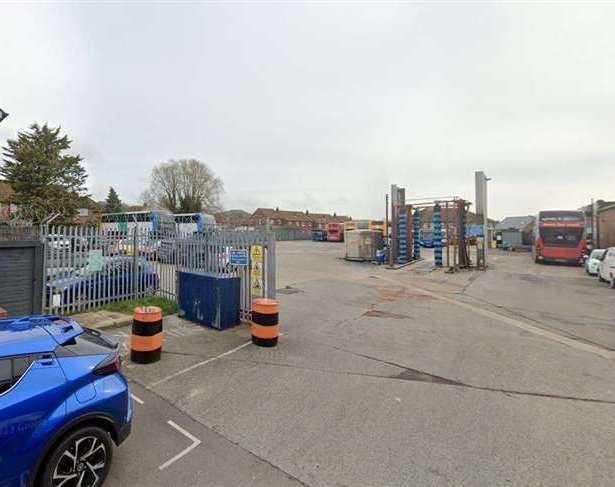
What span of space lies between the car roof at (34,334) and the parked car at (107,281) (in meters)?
5.27

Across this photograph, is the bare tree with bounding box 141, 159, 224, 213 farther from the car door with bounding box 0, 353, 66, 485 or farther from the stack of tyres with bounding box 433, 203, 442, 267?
the car door with bounding box 0, 353, 66, 485

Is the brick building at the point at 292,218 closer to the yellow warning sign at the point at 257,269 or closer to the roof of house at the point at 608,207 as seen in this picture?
the roof of house at the point at 608,207

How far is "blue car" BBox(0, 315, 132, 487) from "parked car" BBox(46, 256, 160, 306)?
555 centimetres

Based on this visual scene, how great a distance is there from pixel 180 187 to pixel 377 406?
58822 millimetres

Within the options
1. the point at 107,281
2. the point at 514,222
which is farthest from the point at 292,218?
the point at 107,281

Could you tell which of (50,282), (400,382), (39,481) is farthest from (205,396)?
(50,282)

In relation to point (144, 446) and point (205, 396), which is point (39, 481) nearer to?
point (144, 446)

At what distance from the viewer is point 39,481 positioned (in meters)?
2.30

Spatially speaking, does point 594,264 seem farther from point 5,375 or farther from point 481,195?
point 5,375

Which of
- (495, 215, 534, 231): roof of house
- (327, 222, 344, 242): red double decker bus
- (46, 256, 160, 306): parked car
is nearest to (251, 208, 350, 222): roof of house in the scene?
(327, 222, 344, 242): red double decker bus

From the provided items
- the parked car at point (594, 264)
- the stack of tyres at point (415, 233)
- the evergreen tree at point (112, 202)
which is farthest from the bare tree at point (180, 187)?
the parked car at point (594, 264)

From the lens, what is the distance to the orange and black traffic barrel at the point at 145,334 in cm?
509

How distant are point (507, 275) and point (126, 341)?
745 inches

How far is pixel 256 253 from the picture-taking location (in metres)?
7.11
